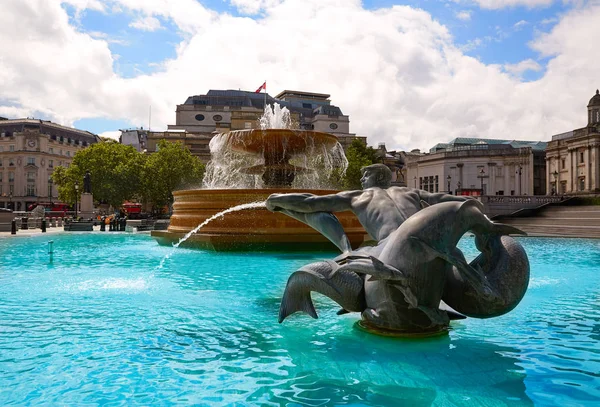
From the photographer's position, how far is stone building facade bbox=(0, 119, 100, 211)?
281 feet

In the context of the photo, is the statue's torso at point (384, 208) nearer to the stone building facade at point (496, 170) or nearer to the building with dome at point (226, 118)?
the stone building facade at point (496, 170)

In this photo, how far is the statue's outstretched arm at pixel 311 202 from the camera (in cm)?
534

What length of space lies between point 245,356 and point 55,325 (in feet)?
→ 8.51

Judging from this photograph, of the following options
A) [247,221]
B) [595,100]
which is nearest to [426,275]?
[247,221]

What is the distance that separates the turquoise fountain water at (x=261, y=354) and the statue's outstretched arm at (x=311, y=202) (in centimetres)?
132

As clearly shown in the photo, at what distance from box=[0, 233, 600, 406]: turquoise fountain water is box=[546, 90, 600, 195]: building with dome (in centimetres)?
6114

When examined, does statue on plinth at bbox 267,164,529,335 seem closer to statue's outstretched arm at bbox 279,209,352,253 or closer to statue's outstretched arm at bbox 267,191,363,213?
statue's outstretched arm at bbox 279,209,352,253

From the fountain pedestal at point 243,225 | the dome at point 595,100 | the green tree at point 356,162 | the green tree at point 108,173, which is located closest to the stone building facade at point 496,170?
the dome at point 595,100

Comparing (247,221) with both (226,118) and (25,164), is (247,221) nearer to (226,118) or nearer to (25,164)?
(226,118)

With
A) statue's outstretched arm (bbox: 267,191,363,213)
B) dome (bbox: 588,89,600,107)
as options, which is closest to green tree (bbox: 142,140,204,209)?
statue's outstretched arm (bbox: 267,191,363,213)

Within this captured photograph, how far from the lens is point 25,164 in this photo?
8531 cm

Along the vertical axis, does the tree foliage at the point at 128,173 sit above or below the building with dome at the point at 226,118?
below

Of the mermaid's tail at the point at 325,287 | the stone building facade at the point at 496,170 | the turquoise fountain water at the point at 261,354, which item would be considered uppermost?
the stone building facade at the point at 496,170

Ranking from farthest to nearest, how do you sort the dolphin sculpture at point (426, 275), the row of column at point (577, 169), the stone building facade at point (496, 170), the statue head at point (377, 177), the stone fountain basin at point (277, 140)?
1. the stone building facade at point (496, 170)
2. the row of column at point (577, 169)
3. the stone fountain basin at point (277, 140)
4. the statue head at point (377, 177)
5. the dolphin sculpture at point (426, 275)
